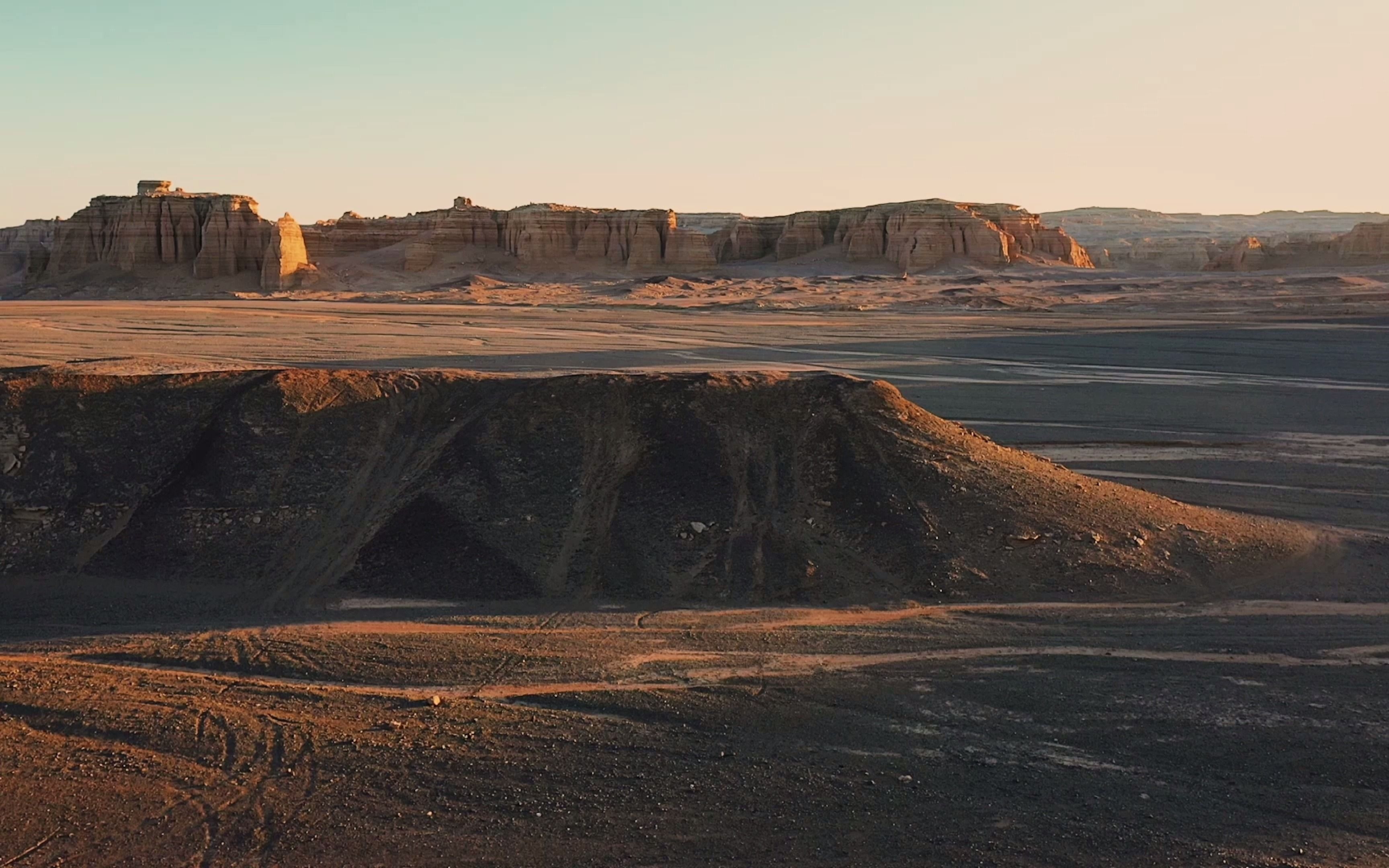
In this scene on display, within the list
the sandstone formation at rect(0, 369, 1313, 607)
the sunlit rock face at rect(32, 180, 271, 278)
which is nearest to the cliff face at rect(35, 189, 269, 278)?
the sunlit rock face at rect(32, 180, 271, 278)

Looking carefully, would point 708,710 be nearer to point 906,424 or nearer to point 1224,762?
point 1224,762

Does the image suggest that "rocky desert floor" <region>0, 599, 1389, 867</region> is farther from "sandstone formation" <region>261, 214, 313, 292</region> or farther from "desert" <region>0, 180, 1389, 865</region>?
"sandstone formation" <region>261, 214, 313, 292</region>

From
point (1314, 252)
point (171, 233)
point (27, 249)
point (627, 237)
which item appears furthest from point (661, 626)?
point (1314, 252)

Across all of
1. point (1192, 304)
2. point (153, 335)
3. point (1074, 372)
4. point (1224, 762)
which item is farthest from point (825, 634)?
point (1192, 304)

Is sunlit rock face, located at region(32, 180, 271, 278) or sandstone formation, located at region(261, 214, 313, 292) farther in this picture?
sunlit rock face, located at region(32, 180, 271, 278)

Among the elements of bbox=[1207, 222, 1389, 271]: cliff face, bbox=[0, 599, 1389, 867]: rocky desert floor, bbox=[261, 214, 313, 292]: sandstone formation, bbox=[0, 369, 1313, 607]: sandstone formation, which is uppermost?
bbox=[1207, 222, 1389, 271]: cliff face

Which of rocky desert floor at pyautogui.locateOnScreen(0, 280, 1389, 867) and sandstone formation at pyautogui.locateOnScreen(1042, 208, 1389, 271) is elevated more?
sandstone formation at pyautogui.locateOnScreen(1042, 208, 1389, 271)
